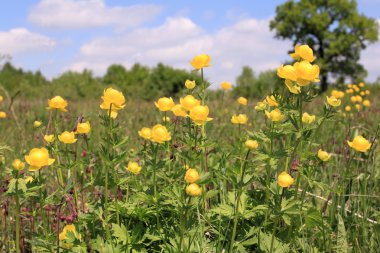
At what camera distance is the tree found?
30641mm

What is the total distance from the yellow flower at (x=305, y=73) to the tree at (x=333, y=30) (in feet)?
99.7

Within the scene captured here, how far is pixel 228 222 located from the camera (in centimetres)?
187

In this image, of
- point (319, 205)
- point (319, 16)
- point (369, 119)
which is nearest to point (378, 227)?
point (319, 205)

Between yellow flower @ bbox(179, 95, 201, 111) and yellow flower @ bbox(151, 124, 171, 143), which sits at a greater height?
yellow flower @ bbox(179, 95, 201, 111)

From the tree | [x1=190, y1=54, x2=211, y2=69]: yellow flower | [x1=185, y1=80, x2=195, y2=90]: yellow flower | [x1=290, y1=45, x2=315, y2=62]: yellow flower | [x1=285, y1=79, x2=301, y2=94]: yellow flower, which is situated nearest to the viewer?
[x1=285, y1=79, x2=301, y2=94]: yellow flower

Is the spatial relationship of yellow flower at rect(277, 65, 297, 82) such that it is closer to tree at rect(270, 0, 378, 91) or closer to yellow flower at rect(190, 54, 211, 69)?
yellow flower at rect(190, 54, 211, 69)

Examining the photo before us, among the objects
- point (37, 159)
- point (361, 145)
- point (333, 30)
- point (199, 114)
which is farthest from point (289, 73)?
point (333, 30)

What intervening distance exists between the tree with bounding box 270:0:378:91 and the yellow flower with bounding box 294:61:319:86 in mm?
30379

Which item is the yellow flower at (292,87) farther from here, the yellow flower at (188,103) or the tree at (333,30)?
the tree at (333,30)

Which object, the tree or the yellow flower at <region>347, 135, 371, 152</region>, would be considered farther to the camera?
the tree

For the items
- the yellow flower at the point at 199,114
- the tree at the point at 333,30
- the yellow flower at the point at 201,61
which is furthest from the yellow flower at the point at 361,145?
the tree at the point at 333,30

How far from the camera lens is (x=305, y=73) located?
1559 millimetres

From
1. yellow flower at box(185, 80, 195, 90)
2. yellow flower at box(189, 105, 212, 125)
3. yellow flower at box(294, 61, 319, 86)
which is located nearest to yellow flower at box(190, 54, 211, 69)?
yellow flower at box(185, 80, 195, 90)

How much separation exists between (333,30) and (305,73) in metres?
31.9
